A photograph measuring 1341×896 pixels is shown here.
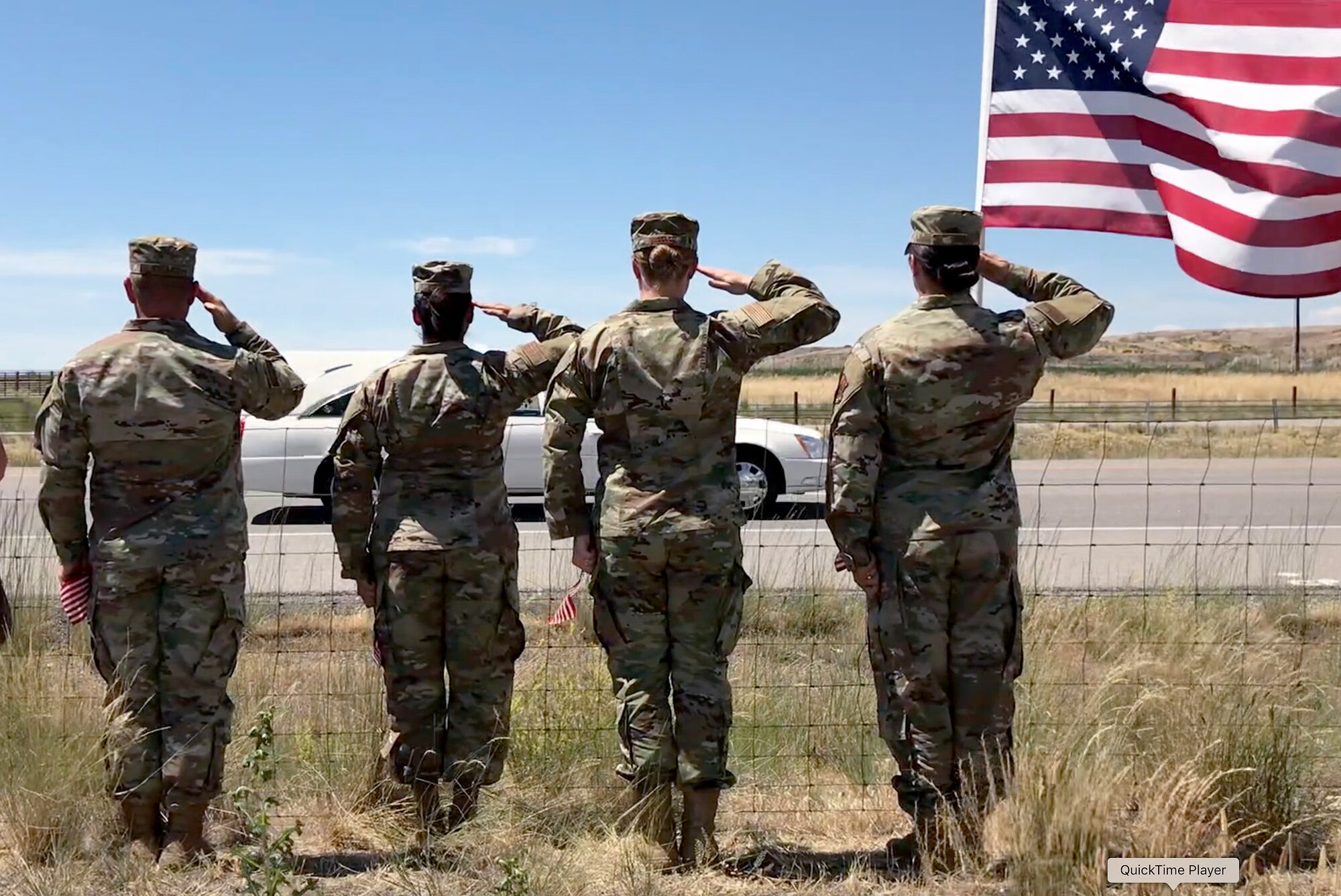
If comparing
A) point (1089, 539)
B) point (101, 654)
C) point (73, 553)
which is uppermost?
point (73, 553)

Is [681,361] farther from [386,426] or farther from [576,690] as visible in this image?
[576,690]

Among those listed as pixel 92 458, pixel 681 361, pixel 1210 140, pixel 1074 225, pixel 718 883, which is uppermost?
pixel 1210 140

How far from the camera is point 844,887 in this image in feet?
12.6

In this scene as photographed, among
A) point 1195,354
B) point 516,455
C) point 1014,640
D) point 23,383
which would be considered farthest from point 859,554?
point 1195,354

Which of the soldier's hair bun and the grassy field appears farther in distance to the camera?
the soldier's hair bun

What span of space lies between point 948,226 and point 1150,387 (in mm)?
42399

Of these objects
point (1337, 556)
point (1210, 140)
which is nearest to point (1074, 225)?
point (1210, 140)

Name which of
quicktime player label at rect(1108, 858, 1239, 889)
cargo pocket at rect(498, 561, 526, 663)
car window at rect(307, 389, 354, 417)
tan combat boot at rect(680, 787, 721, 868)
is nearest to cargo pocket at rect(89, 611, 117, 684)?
cargo pocket at rect(498, 561, 526, 663)

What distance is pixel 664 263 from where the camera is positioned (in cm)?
404

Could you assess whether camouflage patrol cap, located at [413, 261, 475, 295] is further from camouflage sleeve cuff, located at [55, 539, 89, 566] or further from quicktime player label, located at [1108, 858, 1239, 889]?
quicktime player label, located at [1108, 858, 1239, 889]

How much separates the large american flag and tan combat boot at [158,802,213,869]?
12.2 ft

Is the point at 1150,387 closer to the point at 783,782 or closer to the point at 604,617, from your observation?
the point at 783,782

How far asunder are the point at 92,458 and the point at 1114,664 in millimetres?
4120

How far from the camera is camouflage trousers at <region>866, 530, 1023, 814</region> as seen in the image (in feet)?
12.8
